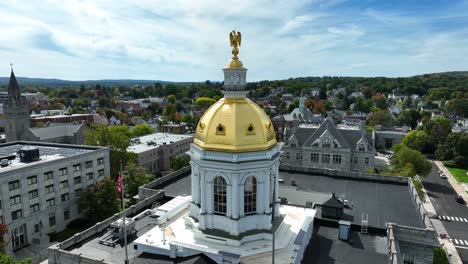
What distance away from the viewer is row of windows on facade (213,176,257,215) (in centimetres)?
3083

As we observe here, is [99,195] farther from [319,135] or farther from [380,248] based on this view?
[319,135]

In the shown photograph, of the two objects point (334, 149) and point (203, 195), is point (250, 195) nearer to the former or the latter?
point (203, 195)

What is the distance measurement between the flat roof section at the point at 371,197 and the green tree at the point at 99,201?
1151 inches

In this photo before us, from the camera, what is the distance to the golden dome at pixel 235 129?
2992 cm

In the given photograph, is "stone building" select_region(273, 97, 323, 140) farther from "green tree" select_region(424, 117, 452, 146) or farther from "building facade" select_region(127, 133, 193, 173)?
"building facade" select_region(127, 133, 193, 173)

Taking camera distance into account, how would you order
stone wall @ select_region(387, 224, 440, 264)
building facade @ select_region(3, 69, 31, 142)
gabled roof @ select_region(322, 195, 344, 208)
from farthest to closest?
1. building facade @ select_region(3, 69, 31, 142)
2. gabled roof @ select_region(322, 195, 344, 208)
3. stone wall @ select_region(387, 224, 440, 264)

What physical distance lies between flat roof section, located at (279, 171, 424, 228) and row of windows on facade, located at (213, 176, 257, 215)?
1106 centimetres

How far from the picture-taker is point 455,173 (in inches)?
3632

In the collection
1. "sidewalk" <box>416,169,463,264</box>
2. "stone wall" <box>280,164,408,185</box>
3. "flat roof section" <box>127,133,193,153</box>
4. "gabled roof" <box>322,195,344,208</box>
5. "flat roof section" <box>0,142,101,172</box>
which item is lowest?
"sidewalk" <box>416,169,463,264</box>

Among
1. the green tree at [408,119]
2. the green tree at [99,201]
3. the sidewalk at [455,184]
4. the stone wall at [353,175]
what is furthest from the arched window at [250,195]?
the green tree at [408,119]

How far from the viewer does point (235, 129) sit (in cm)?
2998

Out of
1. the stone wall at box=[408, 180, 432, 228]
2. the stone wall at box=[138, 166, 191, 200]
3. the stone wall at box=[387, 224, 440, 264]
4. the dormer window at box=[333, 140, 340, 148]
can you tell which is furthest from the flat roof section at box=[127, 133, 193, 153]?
the stone wall at box=[387, 224, 440, 264]

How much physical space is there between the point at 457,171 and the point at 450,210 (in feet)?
111

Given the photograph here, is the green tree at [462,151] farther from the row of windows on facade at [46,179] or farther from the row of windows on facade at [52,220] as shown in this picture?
the row of windows on facade at [52,220]
